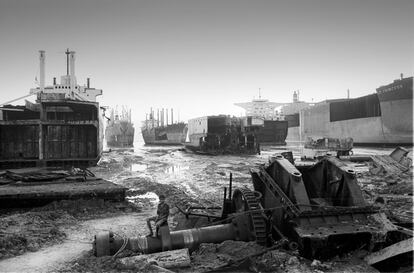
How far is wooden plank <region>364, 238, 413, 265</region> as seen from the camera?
363 cm

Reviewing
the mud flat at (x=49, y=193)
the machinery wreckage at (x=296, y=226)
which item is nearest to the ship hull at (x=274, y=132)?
the mud flat at (x=49, y=193)

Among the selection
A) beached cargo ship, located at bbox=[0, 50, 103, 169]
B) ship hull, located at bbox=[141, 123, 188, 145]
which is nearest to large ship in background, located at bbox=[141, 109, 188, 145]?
ship hull, located at bbox=[141, 123, 188, 145]

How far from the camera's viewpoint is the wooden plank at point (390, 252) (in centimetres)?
363

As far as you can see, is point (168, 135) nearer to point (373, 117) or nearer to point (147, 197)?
point (373, 117)

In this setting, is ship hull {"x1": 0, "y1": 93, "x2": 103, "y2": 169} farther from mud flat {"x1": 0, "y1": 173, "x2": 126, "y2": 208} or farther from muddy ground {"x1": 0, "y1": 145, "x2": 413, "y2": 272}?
mud flat {"x1": 0, "y1": 173, "x2": 126, "y2": 208}

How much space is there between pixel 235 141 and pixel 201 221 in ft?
80.7

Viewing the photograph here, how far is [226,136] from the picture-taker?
30578mm

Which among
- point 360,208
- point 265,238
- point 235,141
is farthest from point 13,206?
point 235,141

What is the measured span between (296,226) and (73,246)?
10.7 ft

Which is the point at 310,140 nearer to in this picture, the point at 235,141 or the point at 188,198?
the point at 235,141

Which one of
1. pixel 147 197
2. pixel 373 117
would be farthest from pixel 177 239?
pixel 373 117

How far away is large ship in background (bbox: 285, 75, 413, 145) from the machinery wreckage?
2065 cm

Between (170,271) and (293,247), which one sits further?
(293,247)

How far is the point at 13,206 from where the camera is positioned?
24.4 ft
